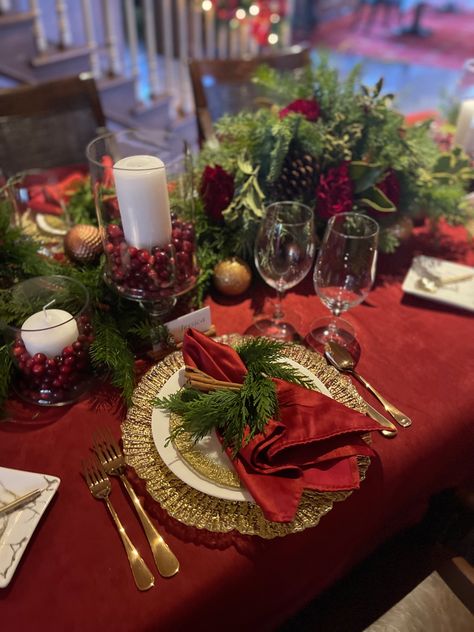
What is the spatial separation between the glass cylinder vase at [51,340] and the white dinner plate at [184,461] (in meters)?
0.14

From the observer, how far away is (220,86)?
1608 millimetres

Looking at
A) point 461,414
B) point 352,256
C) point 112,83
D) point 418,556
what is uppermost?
point 352,256

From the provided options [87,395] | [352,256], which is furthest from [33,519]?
[352,256]

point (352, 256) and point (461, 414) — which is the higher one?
point (352, 256)

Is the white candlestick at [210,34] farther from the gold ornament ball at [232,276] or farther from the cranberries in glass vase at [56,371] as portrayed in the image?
the cranberries in glass vase at [56,371]

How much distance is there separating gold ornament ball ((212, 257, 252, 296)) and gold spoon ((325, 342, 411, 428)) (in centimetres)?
21

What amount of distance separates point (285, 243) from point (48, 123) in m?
0.99

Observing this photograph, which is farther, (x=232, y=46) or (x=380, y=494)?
(x=232, y=46)

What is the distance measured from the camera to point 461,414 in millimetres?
731

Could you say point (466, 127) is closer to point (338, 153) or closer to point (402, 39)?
point (338, 153)

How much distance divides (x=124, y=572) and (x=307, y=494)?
8.7 inches

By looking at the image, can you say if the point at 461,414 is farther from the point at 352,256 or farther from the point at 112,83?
the point at 112,83

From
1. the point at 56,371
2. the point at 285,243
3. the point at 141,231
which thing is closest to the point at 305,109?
the point at 285,243

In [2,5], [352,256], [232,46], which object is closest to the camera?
[352,256]
